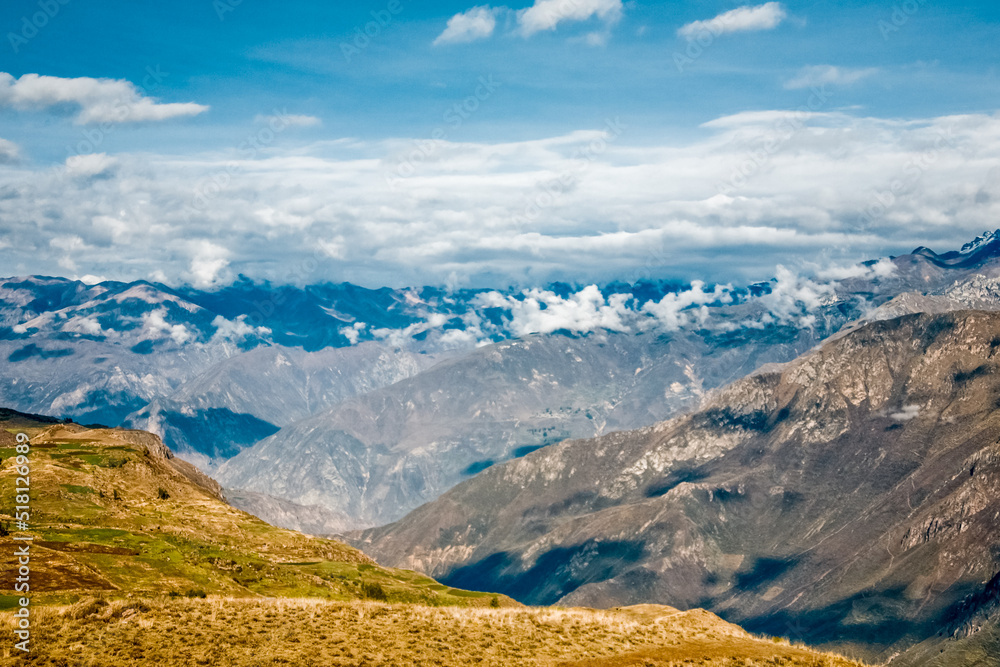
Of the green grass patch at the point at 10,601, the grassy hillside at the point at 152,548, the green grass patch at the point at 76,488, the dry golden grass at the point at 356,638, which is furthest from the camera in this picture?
the green grass patch at the point at 76,488

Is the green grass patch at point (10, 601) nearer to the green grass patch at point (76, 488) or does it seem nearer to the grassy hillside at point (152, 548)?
the grassy hillside at point (152, 548)

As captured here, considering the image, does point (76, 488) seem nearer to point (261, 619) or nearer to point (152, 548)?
point (152, 548)

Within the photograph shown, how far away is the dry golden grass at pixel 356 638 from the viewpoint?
52.7m

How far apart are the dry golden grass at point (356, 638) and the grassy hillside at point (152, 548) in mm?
10141

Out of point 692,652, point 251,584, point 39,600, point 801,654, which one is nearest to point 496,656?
point 692,652

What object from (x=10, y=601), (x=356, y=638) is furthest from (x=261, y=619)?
(x=10, y=601)

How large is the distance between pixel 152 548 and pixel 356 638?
46393mm

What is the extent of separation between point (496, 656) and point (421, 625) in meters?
7.42

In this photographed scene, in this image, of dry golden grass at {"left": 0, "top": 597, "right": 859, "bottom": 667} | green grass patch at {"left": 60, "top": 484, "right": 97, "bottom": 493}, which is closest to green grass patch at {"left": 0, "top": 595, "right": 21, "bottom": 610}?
dry golden grass at {"left": 0, "top": 597, "right": 859, "bottom": 667}

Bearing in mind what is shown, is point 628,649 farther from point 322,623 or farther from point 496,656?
point 322,623

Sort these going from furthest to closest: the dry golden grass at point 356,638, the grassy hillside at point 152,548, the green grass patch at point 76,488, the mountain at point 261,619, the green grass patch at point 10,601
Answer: the green grass patch at point 76,488 < the grassy hillside at point 152,548 < the green grass patch at point 10,601 < the mountain at point 261,619 < the dry golden grass at point 356,638

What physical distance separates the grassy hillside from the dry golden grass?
1014 cm

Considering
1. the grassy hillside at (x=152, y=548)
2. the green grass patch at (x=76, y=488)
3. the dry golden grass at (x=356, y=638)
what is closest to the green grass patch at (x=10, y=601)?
the grassy hillside at (x=152, y=548)

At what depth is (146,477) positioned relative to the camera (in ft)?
458
